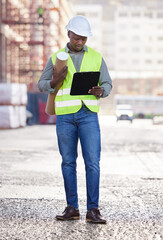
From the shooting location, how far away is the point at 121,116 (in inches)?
1986

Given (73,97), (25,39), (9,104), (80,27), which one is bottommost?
(9,104)

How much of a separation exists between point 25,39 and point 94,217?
51.6 m

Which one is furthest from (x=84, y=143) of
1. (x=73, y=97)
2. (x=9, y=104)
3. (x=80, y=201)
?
(x=9, y=104)

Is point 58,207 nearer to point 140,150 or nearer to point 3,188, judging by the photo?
point 3,188

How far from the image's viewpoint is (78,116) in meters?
4.60

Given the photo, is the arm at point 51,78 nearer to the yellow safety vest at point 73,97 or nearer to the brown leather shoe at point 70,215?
→ the yellow safety vest at point 73,97

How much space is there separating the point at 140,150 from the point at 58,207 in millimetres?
8822

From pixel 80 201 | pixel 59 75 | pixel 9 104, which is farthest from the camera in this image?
pixel 9 104

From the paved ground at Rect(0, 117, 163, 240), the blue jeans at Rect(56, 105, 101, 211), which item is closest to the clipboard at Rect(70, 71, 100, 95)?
the blue jeans at Rect(56, 105, 101, 211)

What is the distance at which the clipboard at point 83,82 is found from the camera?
14.9ft

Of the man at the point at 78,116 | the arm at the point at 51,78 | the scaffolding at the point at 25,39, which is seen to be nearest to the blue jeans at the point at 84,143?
the man at the point at 78,116

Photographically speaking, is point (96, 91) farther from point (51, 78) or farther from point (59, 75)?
point (51, 78)

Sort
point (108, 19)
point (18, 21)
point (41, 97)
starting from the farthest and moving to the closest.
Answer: point (108, 19)
point (18, 21)
point (41, 97)

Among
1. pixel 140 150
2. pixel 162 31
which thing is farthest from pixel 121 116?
pixel 162 31
